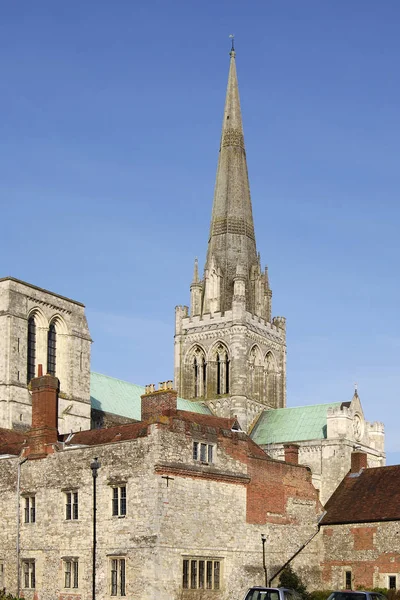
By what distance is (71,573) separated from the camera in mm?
44500

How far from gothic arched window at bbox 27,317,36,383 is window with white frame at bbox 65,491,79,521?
67.6ft

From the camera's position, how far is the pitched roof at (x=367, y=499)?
51.7m

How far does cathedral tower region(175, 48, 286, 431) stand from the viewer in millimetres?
90500

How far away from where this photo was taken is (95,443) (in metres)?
47.8

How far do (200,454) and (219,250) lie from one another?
2119 inches

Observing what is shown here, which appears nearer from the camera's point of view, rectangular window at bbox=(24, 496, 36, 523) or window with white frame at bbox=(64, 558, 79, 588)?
window with white frame at bbox=(64, 558, 79, 588)

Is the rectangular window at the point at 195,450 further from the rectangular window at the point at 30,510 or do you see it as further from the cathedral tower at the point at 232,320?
the cathedral tower at the point at 232,320

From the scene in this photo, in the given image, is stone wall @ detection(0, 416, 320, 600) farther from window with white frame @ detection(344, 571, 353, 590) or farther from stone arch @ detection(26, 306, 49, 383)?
stone arch @ detection(26, 306, 49, 383)

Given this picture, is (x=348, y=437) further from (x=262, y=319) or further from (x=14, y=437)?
(x=14, y=437)

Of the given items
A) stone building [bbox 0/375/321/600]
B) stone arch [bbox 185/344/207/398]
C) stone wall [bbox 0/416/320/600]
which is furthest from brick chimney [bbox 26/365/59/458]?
stone arch [bbox 185/344/207/398]

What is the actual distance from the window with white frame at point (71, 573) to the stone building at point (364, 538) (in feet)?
47.5

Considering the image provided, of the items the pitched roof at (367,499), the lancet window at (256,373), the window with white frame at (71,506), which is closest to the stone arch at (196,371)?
the lancet window at (256,373)

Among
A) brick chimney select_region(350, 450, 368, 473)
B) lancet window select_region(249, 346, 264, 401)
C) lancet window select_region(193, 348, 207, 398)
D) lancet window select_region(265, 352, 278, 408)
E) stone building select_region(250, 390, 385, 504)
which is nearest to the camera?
brick chimney select_region(350, 450, 368, 473)

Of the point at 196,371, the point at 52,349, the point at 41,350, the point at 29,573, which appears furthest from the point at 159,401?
the point at 196,371
